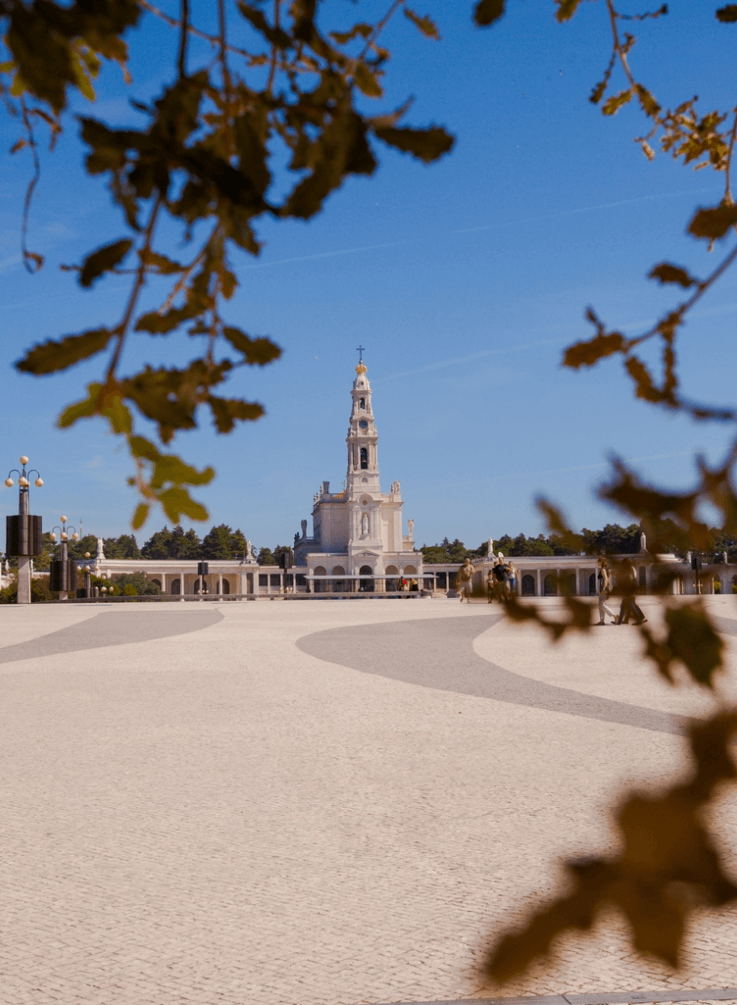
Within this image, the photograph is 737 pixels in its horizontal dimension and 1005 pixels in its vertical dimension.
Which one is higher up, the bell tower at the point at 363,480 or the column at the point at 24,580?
the bell tower at the point at 363,480

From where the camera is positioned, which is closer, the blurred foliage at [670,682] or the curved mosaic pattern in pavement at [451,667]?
the blurred foliage at [670,682]

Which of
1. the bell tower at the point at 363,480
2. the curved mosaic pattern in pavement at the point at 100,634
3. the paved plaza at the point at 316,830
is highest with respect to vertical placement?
the bell tower at the point at 363,480

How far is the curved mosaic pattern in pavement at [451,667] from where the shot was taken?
9.23 m

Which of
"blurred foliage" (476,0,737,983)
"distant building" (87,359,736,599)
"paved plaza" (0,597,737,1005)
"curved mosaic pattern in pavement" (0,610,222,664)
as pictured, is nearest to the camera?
"blurred foliage" (476,0,737,983)

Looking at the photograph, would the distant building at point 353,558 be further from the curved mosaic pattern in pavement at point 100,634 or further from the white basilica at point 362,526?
the curved mosaic pattern in pavement at point 100,634

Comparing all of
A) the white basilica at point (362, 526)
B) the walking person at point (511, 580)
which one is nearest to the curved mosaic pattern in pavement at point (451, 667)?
the walking person at point (511, 580)

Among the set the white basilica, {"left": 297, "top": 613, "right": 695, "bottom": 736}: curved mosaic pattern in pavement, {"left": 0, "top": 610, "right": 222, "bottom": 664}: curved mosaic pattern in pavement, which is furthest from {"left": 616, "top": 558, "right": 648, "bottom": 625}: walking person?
the white basilica

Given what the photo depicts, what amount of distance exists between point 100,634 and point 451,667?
1038 centimetres

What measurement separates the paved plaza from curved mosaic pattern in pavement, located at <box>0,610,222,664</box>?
194 inches

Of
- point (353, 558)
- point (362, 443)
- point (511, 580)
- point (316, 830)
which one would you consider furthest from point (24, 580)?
point (362, 443)

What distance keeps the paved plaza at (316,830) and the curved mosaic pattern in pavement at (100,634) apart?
4935 millimetres

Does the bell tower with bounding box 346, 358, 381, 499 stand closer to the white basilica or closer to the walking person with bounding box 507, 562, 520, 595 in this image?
the white basilica

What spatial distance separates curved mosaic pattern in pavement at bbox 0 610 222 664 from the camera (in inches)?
653

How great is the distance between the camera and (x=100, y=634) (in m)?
20.9
